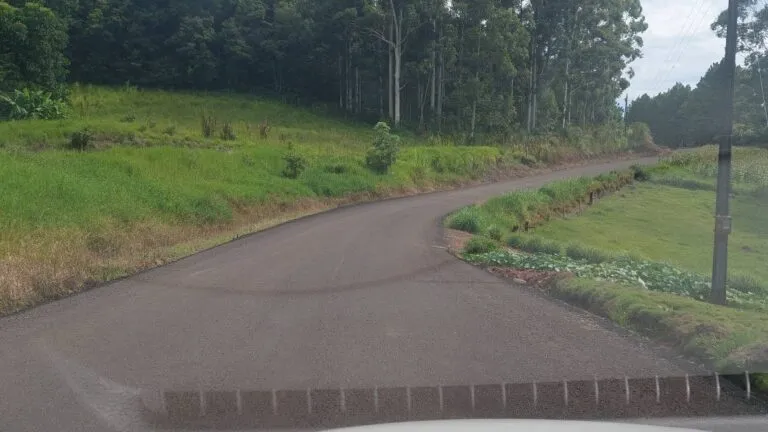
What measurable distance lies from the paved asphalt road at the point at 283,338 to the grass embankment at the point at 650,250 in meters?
0.61

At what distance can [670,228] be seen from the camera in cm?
3144

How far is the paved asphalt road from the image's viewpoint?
22.0 feet

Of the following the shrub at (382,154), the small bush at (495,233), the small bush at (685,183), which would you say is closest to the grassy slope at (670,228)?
the small bush at (685,183)

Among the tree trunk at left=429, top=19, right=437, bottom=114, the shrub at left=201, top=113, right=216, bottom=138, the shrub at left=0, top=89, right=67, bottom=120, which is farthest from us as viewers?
the tree trunk at left=429, top=19, right=437, bottom=114

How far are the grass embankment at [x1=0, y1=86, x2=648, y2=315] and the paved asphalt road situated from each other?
4.98 ft

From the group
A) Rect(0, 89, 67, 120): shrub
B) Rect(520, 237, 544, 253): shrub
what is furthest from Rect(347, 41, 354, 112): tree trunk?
Rect(520, 237, 544, 253): shrub

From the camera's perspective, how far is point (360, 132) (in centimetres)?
4938

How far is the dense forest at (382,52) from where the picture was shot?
52625 mm

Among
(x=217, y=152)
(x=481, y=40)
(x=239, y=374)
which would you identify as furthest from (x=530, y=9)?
(x=239, y=374)

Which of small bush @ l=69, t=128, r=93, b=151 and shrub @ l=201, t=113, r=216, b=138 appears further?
shrub @ l=201, t=113, r=216, b=138

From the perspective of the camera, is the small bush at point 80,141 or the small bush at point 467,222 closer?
the small bush at point 467,222

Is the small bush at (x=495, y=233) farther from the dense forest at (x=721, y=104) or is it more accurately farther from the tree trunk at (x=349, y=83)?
the tree trunk at (x=349, y=83)

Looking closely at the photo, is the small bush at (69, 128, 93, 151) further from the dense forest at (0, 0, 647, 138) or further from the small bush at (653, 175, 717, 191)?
the small bush at (653, 175, 717, 191)

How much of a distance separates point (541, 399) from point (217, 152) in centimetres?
2421
